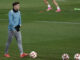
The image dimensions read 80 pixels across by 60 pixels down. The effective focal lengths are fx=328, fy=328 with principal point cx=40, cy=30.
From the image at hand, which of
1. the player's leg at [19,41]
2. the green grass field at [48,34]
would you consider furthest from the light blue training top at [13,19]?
the green grass field at [48,34]

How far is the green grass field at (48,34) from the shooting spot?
480 inches

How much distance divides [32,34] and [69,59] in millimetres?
5610

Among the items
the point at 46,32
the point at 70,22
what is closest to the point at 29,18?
the point at 70,22

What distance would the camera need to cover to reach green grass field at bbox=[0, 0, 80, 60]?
12.2m

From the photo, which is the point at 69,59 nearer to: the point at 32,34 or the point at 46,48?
the point at 46,48

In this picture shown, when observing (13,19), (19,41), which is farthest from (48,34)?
(13,19)

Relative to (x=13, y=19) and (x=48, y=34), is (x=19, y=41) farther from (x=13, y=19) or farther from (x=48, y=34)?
(x=48, y=34)

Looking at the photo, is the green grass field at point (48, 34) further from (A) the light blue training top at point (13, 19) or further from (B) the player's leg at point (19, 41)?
(A) the light blue training top at point (13, 19)

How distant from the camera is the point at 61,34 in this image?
52.4ft

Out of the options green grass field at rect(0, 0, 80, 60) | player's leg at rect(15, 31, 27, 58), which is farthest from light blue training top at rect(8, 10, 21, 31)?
green grass field at rect(0, 0, 80, 60)

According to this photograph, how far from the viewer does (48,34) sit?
634 inches

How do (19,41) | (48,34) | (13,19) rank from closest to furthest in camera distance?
1. (13,19)
2. (19,41)
3. (48,34)

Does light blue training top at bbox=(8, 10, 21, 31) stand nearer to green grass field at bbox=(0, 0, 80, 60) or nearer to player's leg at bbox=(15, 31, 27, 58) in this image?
player's leg at bbox=(15, 31, 27, 58)

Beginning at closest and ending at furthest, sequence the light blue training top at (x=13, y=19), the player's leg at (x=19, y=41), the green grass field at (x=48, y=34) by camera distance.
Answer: the light blue training top at (x=13, y=19) → the player's leg at (x=19, y=41) → the green grass field at (x=48, y=34)
